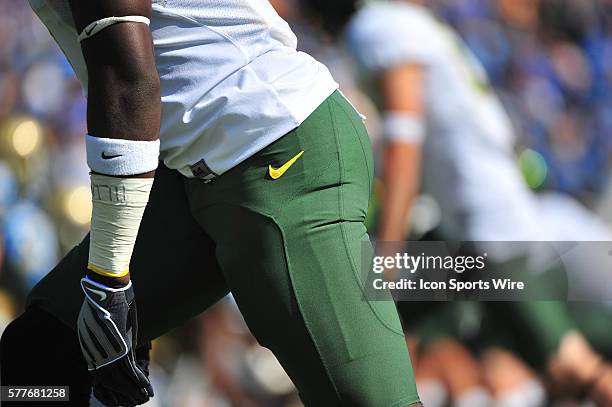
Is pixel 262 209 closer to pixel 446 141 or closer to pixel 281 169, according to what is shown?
pixel 281 169

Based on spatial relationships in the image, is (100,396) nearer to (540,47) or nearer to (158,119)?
(158,119)

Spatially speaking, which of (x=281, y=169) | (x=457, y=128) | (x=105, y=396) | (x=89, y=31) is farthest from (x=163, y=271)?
(x=457, y=128)

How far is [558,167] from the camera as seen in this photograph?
409cm

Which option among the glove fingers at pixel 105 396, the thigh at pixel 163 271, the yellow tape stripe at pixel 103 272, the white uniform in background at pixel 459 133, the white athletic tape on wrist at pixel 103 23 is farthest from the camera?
the white uniform in background at pixel 459 133

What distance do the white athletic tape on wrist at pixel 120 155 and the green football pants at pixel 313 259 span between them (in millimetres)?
201

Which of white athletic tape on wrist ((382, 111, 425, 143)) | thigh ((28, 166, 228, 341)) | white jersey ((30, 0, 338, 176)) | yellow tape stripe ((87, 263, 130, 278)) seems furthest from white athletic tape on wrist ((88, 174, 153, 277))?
white athletic tape on wrist ((382, 111, 425, 143))

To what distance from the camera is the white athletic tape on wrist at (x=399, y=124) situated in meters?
4.02

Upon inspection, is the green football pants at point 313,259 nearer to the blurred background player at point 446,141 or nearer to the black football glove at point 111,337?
the black football glove at point 111,337

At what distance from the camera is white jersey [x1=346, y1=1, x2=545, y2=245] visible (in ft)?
13.1

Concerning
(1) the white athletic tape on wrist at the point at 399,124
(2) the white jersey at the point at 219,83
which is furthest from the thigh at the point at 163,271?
(1) the white athletic tape on wrist at the point at 399,124

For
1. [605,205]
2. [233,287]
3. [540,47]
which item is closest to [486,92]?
[540,47]
